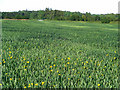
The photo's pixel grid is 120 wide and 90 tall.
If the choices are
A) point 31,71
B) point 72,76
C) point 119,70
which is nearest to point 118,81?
point 119,70

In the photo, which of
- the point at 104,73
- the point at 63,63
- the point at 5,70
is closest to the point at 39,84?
the point at 5,70

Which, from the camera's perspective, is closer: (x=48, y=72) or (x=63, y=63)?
(x=48, y=72)

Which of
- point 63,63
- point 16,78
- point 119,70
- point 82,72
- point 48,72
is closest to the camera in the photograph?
point 16,78

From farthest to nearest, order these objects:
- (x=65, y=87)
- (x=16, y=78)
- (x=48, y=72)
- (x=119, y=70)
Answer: (x=119, y=70)
(x=48, y=72)
(x=16, y=78)
(x=65, y=87)

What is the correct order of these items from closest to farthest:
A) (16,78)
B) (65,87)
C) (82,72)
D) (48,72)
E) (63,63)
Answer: (65,87), (16,78), (48,72), (82,72), (63,63)

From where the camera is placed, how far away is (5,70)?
5098mm

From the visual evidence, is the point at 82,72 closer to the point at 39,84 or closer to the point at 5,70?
the point at 39,84

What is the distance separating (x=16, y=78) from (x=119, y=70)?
3.79m

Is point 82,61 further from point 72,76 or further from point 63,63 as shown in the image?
point 72,76

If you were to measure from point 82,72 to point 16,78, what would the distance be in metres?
2.28

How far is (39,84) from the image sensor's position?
4.22 meters

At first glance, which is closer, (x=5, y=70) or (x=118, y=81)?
(x=118, y=81)

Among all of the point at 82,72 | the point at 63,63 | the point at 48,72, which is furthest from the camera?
the point at 63,63

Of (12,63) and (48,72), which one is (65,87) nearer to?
(48,72)
